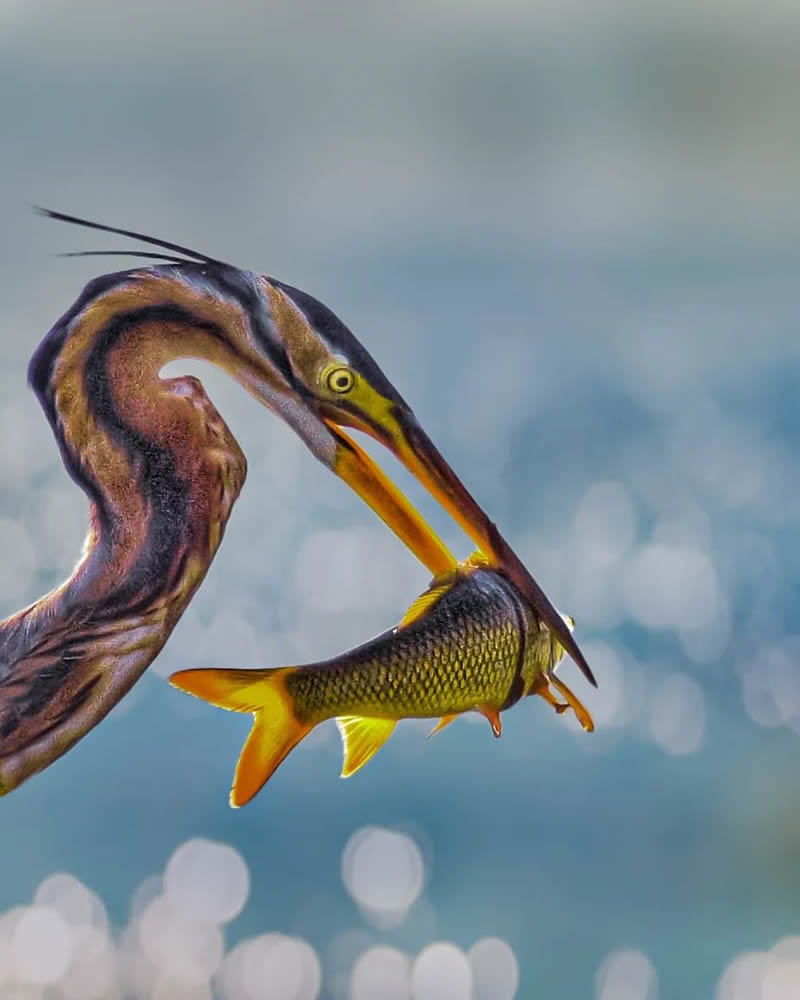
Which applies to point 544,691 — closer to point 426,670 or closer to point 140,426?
point 426,670

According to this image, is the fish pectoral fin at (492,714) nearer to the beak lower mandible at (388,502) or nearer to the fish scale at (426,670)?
the fish scale at (426,670)

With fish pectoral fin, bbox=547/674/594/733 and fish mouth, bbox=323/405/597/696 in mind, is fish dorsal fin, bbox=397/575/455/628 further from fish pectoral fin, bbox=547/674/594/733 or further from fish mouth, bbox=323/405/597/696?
fish pectoral fin, bbox=547/674/594/733

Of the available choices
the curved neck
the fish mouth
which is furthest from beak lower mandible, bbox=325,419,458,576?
the curved neck

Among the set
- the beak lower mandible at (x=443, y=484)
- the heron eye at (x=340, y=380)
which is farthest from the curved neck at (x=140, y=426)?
the beak lower mandible at (x=443, y=484)

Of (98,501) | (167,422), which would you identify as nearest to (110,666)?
(98,501)

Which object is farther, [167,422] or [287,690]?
[167,422]

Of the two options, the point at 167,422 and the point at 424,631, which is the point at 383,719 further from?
the point at 167,422

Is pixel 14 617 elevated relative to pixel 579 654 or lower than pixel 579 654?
lower
